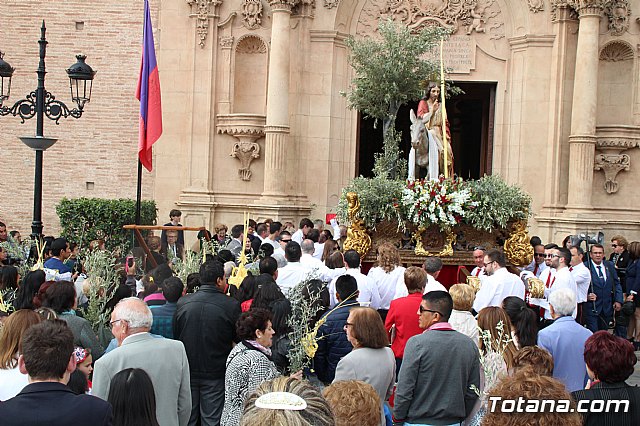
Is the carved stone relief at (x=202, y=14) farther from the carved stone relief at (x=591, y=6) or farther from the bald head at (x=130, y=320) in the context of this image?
the bald head at (x=130, y=320)

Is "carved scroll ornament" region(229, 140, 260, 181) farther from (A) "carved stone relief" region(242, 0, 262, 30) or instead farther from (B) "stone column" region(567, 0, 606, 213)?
(B) "stone column" region(567, 0, 606, 213)

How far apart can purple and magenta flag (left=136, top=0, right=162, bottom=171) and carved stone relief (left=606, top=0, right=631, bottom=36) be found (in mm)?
10021

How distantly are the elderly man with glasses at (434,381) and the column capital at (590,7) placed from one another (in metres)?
14.7

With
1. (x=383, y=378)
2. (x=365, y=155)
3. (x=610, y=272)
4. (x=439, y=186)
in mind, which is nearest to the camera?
(x=383, y=378)

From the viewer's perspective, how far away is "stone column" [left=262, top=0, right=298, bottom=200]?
19.3 meters

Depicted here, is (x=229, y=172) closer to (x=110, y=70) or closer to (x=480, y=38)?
(x=110, y=70)

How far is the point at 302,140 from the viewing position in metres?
20.2

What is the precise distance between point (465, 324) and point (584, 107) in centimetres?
1290

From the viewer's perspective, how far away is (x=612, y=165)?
1977cm

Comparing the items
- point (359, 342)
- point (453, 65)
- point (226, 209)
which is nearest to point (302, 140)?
point (226, 209)

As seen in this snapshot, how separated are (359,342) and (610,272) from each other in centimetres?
799

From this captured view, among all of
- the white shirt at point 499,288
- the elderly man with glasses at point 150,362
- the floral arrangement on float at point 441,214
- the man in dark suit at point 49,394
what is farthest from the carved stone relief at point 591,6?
the man in dark suit at point 49,394

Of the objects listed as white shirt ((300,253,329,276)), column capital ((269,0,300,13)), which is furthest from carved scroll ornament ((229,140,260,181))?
white shirt ((300,253,329,276))

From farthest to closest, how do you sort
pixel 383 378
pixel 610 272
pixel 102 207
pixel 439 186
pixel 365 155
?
pixel 365 155 → pixel 102 207 → pixel 439 186 → pixel 610 272 → pixel 383 378
